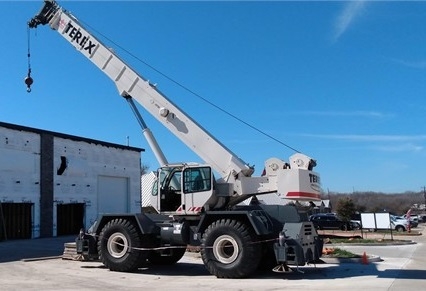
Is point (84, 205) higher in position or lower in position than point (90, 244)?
higher

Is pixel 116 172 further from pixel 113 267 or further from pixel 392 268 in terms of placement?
pixel 392 268

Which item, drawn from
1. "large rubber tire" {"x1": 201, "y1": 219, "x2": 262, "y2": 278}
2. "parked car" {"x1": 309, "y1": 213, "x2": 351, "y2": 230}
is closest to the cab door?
"large rubber tire" {"x1": 201, "y1": 219, "x2": 262, "y2": 278}

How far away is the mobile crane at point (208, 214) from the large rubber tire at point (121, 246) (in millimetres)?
28

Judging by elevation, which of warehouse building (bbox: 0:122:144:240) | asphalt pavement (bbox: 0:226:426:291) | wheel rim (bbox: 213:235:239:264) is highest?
warehouse building (bbox: 0:122:144:240)

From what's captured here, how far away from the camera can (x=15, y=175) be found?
27797mm

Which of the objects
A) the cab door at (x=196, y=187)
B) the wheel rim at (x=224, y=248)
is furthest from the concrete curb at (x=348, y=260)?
the cab door at (x=196, y=187)

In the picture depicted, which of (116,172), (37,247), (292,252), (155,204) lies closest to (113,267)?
(155,204)

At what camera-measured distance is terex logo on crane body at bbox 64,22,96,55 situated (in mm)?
16922

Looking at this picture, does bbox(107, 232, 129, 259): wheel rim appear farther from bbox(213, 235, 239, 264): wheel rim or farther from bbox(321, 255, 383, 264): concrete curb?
bbox(321, 255, 383, 264): concrete curb

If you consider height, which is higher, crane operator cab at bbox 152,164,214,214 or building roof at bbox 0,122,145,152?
building roof at bbox 0,122,145,152

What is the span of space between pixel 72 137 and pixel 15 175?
5.08 m

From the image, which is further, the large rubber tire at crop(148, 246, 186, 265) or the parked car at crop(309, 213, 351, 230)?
the parked car at crop(309, 213, 351, 230)

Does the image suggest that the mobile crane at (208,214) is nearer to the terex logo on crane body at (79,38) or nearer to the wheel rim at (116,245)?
the wheel rim at (116,245)

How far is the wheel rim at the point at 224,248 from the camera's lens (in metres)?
13.5
